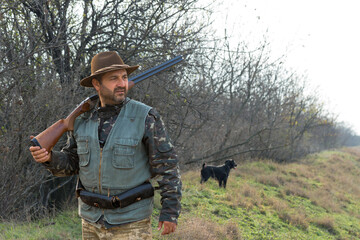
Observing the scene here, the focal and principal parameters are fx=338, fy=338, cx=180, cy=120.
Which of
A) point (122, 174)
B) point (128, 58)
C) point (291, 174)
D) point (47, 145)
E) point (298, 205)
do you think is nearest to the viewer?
point (122, 174)

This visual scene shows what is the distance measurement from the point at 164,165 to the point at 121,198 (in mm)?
371

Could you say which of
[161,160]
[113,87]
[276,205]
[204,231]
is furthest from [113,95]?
[276,205]

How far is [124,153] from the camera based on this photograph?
235 centimetres

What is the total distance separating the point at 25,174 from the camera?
223 inches

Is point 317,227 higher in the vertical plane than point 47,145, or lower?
lower

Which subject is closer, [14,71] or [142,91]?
[14,71]

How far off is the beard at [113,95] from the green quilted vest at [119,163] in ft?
0.27

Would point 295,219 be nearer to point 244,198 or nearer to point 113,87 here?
point 244,198

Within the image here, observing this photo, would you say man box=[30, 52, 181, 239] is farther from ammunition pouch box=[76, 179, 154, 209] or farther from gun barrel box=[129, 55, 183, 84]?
gun barrel box=[129, 55, 183, 84]

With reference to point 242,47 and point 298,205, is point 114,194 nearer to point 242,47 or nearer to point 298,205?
point 298,205

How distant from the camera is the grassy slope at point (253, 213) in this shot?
5078mm

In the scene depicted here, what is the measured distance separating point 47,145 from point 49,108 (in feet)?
10.2

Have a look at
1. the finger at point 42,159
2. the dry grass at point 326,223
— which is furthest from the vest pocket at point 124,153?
the dry grass at point 326,223

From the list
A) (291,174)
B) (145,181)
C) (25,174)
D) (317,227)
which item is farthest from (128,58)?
(291,174)
